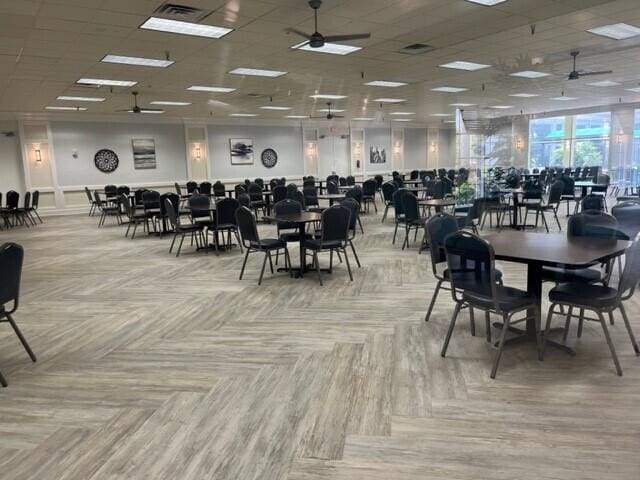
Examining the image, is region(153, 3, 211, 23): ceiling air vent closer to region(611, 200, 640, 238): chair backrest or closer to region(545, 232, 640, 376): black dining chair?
region(545, 232, 640, 376): black dining chair

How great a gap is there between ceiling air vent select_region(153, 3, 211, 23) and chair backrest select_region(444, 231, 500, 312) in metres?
4.29

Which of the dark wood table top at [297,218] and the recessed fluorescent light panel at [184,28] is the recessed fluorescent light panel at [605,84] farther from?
the recessed fluorescent light panel at [184,28]

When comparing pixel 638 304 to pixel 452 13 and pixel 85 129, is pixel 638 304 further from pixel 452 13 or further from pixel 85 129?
pixel 85 129

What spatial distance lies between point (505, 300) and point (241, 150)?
16734 mm

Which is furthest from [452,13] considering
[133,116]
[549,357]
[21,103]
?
[133,116]

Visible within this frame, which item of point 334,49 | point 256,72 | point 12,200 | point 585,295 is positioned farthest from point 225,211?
point 12,200

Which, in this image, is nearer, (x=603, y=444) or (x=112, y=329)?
(x=603, y=444)

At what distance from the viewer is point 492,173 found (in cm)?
1073

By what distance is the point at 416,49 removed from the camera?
809cm

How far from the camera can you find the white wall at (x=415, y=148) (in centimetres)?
2339

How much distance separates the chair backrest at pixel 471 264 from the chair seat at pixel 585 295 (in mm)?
541

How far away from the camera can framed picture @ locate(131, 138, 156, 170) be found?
55.2 ft

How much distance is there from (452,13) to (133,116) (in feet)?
42.6

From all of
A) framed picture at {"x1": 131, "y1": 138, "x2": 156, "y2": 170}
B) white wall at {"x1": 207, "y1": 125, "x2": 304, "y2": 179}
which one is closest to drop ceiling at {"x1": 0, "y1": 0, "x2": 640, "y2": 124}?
framed picture at {"x1": 131, "y1": 138, "x2": 156, "y2": 170}
